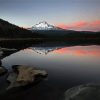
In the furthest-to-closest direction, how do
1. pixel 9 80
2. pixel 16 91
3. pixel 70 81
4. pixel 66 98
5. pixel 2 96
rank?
pixel 70 81 < pixel 9 80 < pixel 16 91 < pixel 2 96 < pixel 66 98

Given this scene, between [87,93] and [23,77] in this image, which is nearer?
[87,93]

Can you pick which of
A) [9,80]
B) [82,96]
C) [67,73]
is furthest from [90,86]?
[67,73]

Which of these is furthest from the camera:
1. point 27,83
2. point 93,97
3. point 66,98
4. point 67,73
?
point 67,73

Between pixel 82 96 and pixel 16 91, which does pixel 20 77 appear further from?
pixel 82 96

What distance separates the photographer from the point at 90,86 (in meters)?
15.4

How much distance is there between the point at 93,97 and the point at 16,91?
684cm

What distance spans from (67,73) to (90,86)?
1048 centimetres

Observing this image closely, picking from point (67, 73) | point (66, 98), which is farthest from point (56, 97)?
point (67, 73)

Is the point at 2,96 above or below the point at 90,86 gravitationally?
below

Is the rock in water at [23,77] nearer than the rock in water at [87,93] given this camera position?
No

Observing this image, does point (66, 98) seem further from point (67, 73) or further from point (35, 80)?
point (67, 73)

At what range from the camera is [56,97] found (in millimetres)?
16062

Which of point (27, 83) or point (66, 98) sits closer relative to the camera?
point (66, 98)

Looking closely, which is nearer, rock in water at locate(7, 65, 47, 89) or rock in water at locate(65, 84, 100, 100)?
rock in water at locate(65, 84, 100, 100)
